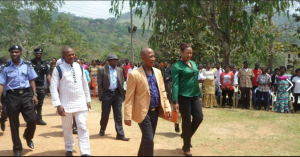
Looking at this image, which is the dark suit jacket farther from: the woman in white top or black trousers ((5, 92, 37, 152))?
the woman in white top

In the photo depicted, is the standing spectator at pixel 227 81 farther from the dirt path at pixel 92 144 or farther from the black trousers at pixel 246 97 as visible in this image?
the dirt path at pixel 92 144

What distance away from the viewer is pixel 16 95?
5.43 metres

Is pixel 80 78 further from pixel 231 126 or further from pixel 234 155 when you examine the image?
pixel 231 126

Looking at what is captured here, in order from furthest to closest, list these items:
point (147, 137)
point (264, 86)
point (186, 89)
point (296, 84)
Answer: point (264, 86) < point (296, 84) < point (186, 89) < point (147, 137)

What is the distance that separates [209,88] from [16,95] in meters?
8.58

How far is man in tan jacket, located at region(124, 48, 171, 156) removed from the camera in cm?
454

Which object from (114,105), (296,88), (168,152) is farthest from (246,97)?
(168,152)

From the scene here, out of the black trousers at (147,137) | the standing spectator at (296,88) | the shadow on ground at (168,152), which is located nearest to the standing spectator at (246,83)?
the standing spectator at (296,88)

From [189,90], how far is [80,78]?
1.93 metres

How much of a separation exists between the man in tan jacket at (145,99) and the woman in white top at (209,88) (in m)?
7.97

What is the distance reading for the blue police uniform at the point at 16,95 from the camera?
212 inches

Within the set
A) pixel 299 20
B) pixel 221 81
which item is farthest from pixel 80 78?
pixel 299 20

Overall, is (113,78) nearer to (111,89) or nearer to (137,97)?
(111,89)

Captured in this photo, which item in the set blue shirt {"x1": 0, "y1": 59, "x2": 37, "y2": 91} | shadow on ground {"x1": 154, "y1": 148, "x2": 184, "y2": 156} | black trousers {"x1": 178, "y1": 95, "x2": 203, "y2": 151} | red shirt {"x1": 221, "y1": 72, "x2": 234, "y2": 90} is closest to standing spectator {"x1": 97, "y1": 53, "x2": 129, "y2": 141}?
shadow on ground {"x1": 154, "y1": 148, "x2": 184, "y2": 156}
